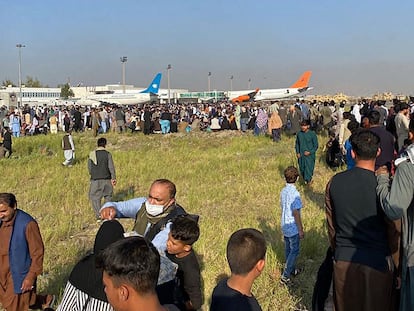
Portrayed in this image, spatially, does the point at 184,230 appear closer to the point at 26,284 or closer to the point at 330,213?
the point at 330,213

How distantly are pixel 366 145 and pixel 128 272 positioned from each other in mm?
2018

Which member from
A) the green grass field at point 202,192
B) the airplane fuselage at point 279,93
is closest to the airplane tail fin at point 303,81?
the airplane fuselage at point 279,93

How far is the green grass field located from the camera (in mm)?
5891

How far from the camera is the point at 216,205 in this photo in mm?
9586

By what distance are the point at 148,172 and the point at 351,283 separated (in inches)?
421

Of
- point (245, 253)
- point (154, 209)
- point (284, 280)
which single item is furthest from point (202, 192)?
point (245, 253)

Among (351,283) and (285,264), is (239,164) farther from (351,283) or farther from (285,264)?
(351,283)

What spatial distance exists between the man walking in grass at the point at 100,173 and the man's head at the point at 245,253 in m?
5.90

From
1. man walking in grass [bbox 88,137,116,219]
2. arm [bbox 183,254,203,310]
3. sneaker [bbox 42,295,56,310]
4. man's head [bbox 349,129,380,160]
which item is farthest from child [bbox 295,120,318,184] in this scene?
arm [bbox 183,254,203,310]

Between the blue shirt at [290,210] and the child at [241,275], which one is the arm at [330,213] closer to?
the child at [241,275]

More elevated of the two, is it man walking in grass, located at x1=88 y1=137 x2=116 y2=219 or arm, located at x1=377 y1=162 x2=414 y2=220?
arm, located at x1=377 y1=162 x2=414 y2=220

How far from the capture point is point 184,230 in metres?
3.18

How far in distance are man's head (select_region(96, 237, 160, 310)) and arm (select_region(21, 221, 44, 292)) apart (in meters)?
2.43

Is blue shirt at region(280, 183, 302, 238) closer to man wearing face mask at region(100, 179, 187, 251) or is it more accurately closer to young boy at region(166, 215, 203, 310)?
man wearing face mask at region(100, 179, 187, 251)
